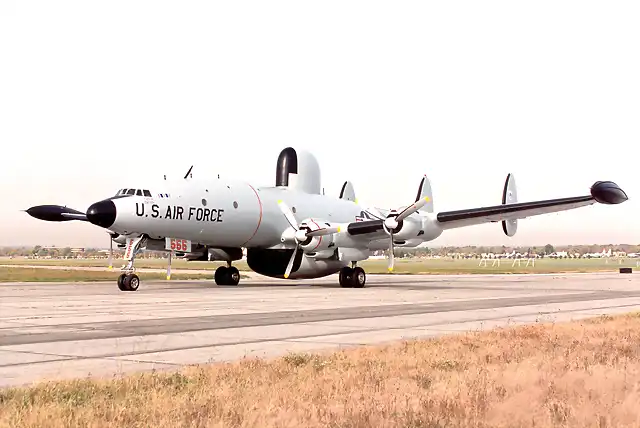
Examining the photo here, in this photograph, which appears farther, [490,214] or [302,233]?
[490,214]

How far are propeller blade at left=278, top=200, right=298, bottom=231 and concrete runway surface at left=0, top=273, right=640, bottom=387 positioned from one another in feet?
31.8

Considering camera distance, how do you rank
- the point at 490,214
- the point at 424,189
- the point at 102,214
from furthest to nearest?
the point at 424,189 < the point at 490,214 < the point at 102,214

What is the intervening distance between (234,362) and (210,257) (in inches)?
1108

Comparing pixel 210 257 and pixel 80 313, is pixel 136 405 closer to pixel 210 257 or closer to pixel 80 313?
pixel 80 313

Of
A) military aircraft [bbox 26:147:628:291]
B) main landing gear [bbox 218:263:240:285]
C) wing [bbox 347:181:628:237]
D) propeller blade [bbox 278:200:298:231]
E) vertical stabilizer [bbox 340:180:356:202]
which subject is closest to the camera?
military aircraft [bbox 26:147:628:291]

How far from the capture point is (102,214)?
1174 inches

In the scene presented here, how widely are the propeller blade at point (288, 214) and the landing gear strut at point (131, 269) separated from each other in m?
7.77

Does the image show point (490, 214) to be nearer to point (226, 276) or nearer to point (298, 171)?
point (298, 171)

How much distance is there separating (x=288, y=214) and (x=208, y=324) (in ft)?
68.4

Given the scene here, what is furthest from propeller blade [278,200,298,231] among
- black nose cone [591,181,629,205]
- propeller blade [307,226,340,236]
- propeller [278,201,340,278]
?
black nose cone [591,181,629,205]

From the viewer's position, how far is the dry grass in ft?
22.2

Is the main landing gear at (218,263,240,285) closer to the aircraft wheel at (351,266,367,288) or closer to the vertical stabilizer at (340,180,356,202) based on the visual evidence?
the aircraft wheel at (351,266,367,288)

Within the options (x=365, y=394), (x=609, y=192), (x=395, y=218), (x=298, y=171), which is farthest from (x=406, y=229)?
(x=365, y=394)

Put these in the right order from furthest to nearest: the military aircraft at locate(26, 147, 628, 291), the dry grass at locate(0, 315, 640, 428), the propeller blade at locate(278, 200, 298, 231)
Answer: the propeller blade at locate(278, 200, 298, 231), the military aircraft at locate(26, 147, 628, 291), the dry grass at locate(0, 315, 640, 428)
